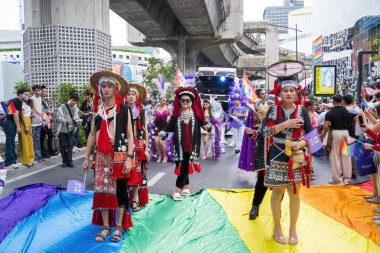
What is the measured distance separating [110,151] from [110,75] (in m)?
0.88

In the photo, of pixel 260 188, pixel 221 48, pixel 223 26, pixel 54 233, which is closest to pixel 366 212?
pixel 260 188

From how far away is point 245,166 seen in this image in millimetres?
5820

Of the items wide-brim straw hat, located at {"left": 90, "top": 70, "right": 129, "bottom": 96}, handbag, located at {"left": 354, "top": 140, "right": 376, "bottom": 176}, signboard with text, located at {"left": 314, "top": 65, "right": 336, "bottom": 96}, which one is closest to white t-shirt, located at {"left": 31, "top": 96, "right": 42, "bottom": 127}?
wide-brim straw hat, located at {"left": 90, "top": 70, "right": 129, "bottom": 96}

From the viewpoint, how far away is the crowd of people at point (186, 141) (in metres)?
3.84

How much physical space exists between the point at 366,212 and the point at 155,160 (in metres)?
5.71

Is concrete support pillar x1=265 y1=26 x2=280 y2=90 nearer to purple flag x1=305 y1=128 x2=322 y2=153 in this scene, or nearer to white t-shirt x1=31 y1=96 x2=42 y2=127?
white t-shirt x1=31 y1=96 x2=42 y2=127

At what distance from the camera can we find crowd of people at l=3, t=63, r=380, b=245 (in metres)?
3.84

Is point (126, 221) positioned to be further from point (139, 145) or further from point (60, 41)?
point (60, 41)

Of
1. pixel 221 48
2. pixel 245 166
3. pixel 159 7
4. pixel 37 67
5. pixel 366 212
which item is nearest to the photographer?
pixel 366 212

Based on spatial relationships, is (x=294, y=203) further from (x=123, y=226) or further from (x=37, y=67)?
(x=37, y=67)

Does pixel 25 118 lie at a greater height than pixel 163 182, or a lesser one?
greater

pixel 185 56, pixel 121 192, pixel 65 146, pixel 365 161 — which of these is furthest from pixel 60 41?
pixel 185 56

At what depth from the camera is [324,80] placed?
47.7 ft

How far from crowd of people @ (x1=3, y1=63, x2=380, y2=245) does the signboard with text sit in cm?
779
